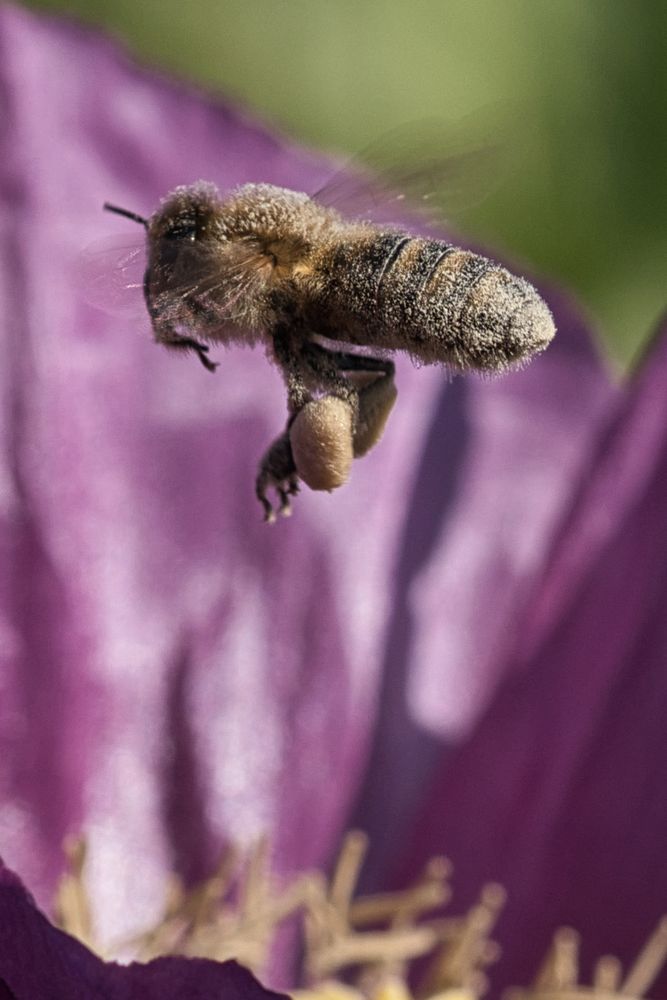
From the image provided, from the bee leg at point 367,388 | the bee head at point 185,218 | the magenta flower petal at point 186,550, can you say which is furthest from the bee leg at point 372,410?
the magenta flower petal at point 186,550

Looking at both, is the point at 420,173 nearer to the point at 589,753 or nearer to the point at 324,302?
the point at 324,302

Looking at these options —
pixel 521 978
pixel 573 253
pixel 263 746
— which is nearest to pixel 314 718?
pixel 263 746

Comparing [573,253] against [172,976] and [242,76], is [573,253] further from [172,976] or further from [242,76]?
[172,976]

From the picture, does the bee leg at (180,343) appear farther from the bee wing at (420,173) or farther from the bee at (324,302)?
the bee wing at (420,173)

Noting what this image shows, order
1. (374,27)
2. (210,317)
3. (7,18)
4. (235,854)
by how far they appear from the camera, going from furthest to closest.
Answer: (374,27) → (7,18) → (235,854) → (210,317)

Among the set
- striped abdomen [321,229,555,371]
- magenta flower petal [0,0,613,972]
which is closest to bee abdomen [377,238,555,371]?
striped abdomen [321,229,555,371]
